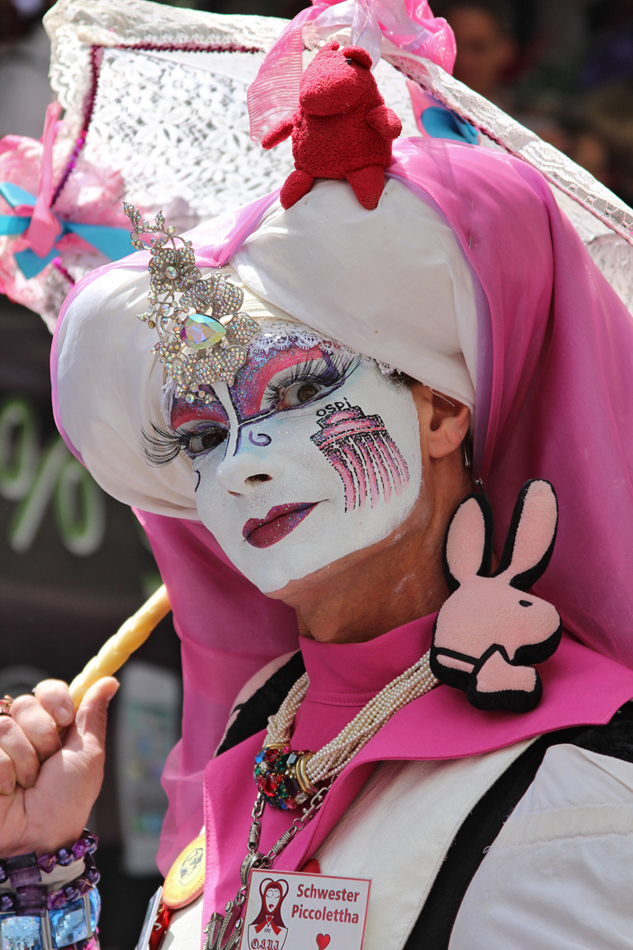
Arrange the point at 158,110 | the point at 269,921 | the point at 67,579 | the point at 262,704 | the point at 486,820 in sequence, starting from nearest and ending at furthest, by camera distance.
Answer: the point at 486,820 → the point at 269,921 → the point at 262,704 → the point at 158,110 → the point at 67,579

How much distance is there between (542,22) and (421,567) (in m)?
3.42

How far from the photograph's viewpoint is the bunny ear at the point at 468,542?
1435 mm

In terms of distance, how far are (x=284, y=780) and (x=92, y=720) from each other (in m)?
0.42

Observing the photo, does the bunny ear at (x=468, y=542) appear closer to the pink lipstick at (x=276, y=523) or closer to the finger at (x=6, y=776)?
the pink lipstick at (x=276, y=523)

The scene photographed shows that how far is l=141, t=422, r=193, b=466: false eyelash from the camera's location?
1.58m

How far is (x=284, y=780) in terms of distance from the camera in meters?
1.53

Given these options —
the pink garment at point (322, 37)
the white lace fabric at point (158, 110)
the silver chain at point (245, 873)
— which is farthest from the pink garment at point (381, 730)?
the white lace fabric at point (158, 110)

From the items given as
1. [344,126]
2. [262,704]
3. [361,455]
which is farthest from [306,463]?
[262,704]

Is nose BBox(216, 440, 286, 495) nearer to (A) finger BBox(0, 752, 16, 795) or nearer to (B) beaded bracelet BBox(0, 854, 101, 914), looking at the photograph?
(A) finger BBox(0, 752, 16, 795)

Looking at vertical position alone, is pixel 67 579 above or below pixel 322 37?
below

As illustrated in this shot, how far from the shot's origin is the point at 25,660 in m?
2.67

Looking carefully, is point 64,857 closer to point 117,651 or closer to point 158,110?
point 117,651

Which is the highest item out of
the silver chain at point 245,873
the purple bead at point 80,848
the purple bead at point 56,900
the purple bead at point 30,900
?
the silver chain at point 245,873

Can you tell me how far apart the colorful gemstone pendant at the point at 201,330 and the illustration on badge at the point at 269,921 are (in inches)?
29.1
